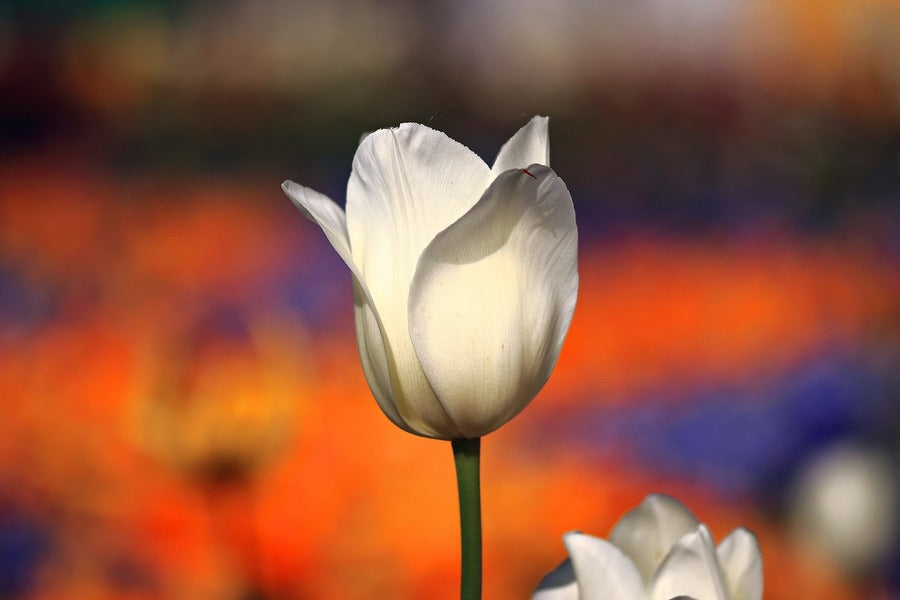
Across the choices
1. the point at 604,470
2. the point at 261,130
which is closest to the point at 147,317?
the point at 261,130

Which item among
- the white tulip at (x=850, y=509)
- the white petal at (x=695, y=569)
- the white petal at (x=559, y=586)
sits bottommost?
the white tulip at (x=850, y=509)

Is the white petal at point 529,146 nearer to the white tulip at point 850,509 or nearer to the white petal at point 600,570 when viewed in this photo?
the white petal at point 600,570

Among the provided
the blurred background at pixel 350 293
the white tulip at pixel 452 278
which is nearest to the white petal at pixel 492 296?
the white tulip at pixel 452 278

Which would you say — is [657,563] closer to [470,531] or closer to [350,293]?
[470,531]

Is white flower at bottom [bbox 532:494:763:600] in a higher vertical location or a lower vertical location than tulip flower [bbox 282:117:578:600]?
lower

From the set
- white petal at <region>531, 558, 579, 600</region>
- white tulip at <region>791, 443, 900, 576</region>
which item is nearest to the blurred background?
white tulip at <region>791, 443, 900, 576</region>

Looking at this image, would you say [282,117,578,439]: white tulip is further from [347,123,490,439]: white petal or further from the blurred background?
the blurred background
